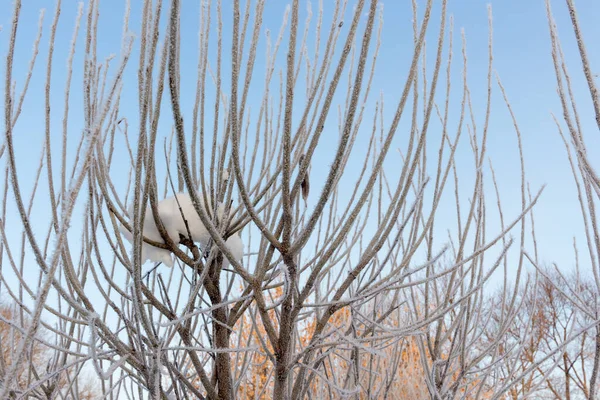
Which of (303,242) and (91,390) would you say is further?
(91,390)

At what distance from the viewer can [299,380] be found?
1.38m

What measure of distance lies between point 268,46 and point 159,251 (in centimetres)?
88

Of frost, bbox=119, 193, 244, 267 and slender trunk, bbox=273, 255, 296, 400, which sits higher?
frost, bbox=119, 193, 244, 267

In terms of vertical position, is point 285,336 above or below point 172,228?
below

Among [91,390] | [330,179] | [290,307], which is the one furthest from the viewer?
[91,390]

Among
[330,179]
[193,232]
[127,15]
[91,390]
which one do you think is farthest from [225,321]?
[91,390]

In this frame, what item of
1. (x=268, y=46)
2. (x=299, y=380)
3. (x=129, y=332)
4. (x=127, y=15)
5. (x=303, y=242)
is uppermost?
(x=268, y=46)

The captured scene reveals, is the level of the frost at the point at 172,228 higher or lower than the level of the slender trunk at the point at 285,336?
higher

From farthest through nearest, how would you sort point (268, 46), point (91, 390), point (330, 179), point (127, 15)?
point (91, 390) < point (268, 46) < point (127, 15) < point (330, 179)

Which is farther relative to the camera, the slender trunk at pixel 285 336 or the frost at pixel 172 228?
the frost at pixel 172 228

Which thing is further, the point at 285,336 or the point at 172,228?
the point at 172,228

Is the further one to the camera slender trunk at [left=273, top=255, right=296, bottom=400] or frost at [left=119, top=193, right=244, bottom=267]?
frost at [left=119, top=193, right=244, bottom=267]

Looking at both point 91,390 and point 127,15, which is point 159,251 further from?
point 91,390

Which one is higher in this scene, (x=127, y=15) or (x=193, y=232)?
(x=127, y=15)
